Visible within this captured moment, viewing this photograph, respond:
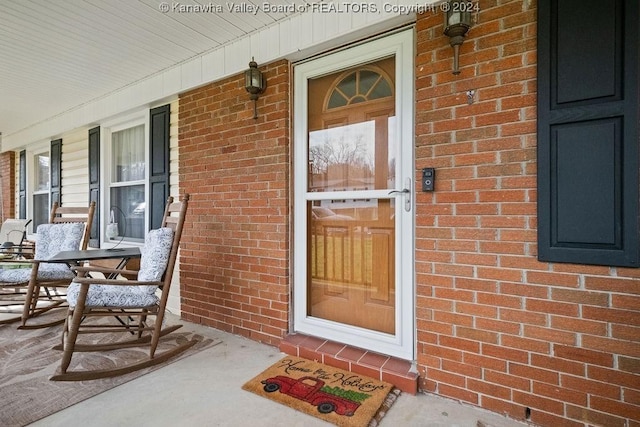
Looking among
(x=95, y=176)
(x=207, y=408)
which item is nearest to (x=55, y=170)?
(x=95, y=176)

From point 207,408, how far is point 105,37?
291 cm

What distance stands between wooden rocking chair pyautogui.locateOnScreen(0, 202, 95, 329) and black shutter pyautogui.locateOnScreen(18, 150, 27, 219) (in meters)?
3.15

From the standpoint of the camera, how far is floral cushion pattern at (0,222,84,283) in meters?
2.99

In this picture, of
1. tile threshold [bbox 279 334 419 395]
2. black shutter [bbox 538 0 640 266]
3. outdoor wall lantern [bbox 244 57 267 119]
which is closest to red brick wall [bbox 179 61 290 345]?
outdoor wall lantern [bbox 244 57 267 119]

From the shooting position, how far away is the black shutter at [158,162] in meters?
3.55

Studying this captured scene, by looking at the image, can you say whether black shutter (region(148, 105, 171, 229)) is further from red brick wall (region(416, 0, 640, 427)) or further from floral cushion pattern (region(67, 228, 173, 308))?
red brick wall (region(416, 0, 640, 427))

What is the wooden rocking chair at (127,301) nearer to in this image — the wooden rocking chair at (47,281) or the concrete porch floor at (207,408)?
the concrete porch floor at (207,408)

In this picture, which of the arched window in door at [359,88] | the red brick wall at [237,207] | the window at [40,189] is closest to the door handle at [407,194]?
the arched window in door at [359,88]

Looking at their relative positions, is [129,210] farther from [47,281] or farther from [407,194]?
[407,194]

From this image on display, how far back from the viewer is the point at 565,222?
62.4 inches

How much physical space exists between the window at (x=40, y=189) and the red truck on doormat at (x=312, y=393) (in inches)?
231

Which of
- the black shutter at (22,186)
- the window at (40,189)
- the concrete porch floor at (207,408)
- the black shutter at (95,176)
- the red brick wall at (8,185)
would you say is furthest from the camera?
the red brick wall at (8,185)

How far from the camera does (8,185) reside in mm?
6410

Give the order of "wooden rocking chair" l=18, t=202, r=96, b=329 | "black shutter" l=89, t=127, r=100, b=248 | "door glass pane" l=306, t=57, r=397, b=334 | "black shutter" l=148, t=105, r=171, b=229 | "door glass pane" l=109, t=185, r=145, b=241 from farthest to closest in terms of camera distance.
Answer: "black shutter" l=89, t=127, r=100, b=248, "door glass pane" l=109, t=185, r=145, b=241, "black shutter" l=148, t=105, r=171, b=229, "wooden rocking chair" l=18, t=202, r=96, b=329, "door glass pane" l=306, t=57, r=397, b=334
